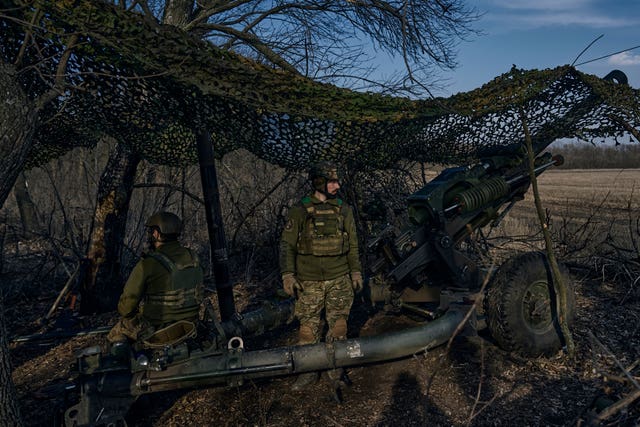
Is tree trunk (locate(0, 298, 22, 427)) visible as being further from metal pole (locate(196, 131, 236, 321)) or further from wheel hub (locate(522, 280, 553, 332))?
wheel hub (locate(522, 280, 553, 332))

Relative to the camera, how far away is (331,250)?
394cm

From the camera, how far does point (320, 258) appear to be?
4.01 metres

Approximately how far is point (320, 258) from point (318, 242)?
0.16 metres

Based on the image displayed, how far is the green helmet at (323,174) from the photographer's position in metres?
3.86

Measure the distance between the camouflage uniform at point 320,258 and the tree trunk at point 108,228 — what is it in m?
2.64

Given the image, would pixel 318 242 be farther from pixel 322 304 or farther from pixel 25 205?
pixel 25 205

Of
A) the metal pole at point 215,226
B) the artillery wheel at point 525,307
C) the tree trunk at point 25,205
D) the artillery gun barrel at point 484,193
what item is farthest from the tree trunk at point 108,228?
the tree trunk at point 25,205

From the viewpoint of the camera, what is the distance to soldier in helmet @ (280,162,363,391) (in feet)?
12.9

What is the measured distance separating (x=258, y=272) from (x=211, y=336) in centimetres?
393

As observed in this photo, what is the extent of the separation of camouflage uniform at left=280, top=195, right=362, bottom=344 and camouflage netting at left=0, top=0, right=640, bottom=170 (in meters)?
0.59

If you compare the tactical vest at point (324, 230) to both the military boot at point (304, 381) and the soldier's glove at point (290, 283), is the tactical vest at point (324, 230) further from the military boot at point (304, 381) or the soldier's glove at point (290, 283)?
the military boot at point (304, 381)

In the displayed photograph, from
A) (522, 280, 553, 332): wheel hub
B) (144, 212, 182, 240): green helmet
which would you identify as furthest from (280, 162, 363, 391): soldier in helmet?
(522, 280, 553, 332): wheel hub

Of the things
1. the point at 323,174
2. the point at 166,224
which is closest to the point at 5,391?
the point at 166,224

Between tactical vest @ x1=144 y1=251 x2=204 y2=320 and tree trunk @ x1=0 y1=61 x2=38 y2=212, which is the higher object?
tree trunk @ x1=0 y1=61 x2=38 y2=212
